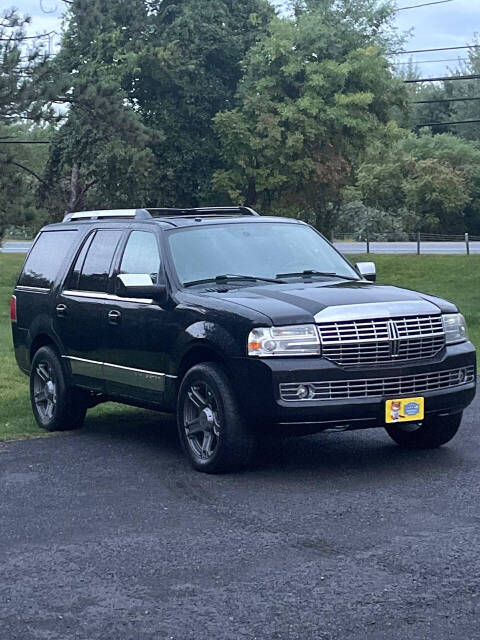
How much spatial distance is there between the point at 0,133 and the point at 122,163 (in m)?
3.91

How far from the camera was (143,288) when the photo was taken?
8961 millimetres

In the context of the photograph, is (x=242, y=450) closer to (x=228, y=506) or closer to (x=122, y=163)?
(x=228, y=506)

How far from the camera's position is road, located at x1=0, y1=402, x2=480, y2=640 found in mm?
5031

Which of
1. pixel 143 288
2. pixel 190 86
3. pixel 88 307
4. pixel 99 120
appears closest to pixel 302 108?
pixel 190 86

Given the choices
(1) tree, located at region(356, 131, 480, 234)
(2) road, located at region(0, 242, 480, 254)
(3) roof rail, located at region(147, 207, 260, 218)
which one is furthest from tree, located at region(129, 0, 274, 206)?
(3) roof rail, located at region(147, 207, 260, 218)

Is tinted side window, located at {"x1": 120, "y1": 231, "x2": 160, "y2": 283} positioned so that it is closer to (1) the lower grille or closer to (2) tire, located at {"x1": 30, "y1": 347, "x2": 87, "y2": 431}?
(2) tire, located at {"x1": 30, "y1": 347, "x2": 87, "y2": 431}

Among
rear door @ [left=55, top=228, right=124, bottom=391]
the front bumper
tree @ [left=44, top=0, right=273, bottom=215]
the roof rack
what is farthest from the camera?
tree @ [left=44, top=0, right=273, bottom=215]

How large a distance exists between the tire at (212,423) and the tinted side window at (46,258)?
2706 mm

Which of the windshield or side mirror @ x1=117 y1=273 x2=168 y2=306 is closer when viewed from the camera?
side mirror @ x1=117 y1=273 x2=168 y2=306

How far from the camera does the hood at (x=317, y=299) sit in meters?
8.04

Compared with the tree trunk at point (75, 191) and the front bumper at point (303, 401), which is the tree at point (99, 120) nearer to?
the tree trunk at point (75, 191)

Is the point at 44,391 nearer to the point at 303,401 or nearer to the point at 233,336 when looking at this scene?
the point at 233,336

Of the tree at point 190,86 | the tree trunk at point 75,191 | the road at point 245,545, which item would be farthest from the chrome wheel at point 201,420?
the tree trunk at point 75,191

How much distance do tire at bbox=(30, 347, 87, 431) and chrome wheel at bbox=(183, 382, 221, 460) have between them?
2116 millimetres
